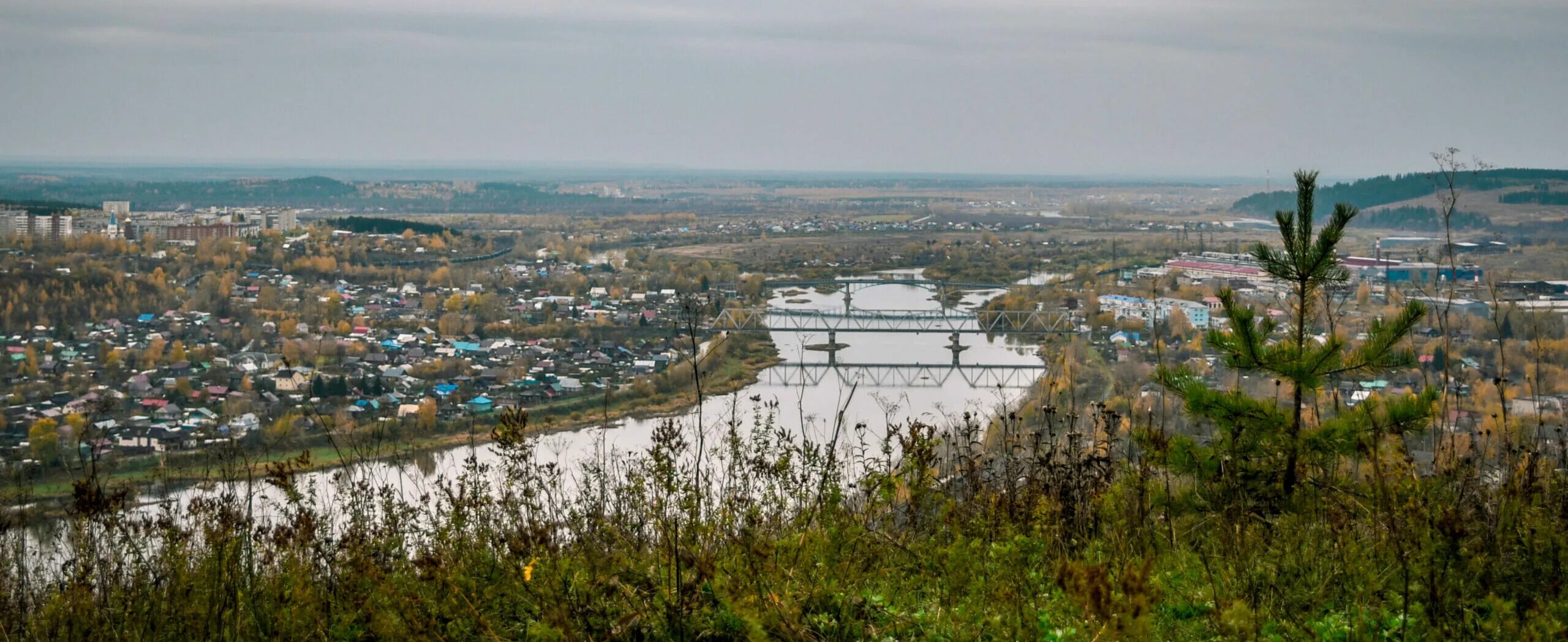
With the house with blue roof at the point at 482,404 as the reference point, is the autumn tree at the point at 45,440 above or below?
above

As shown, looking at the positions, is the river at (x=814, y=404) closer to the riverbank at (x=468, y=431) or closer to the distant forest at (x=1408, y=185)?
the riverbank at (x=468, y=431)

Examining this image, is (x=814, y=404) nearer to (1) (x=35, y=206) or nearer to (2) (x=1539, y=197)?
(2) (x=1539, y=197)

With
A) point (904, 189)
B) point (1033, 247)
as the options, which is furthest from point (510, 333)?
point (904, 189)

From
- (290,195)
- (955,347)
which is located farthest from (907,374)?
(290,195)

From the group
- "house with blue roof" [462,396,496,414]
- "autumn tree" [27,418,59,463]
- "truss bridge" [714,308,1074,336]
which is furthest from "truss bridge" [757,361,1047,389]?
"autumn tree" [27,418,59,463]

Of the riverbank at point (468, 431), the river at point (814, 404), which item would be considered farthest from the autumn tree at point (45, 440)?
the river at point (814, 404)

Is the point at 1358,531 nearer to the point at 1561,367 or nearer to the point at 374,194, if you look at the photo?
the point at 1561,367
